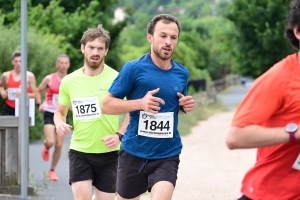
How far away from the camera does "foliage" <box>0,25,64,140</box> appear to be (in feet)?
59.4

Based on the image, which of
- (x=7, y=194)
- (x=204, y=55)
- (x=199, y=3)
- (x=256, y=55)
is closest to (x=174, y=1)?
(x=199, y=3)

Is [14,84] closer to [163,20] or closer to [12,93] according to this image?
[12,93]

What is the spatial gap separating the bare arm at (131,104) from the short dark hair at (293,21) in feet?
6.35

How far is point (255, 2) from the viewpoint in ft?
91.5

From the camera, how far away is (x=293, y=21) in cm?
464

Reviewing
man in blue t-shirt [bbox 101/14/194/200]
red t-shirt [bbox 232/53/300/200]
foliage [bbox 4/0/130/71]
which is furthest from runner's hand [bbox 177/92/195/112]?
foliage [bbox 4/0/130/71]

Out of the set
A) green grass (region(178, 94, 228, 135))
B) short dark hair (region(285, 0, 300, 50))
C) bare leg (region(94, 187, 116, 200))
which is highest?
short dark hair (region(285, 0, 300, 50))

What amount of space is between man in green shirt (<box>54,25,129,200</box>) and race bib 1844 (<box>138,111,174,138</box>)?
3.17ft

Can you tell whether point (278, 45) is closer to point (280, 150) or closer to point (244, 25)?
point (244, 25)

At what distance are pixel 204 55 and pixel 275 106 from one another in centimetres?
7228

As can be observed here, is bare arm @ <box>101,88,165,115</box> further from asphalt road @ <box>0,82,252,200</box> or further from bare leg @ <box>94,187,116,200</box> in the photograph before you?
asphalt road @ <box>0,82,252,200</box>

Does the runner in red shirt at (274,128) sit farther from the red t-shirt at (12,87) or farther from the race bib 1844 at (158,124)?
the red t-shirt at (12,87)

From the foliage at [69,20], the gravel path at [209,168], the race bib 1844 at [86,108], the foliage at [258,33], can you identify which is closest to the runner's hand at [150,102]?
the race bib 1844 at [86,108]

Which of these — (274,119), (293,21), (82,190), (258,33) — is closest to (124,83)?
(82,190)
